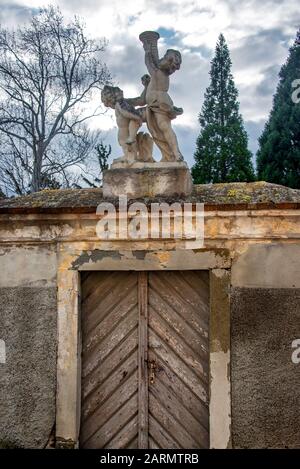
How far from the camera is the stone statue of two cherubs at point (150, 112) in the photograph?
16.9 ft

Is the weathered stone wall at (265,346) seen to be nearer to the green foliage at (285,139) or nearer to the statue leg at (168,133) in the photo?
the statue leg at (168,133)

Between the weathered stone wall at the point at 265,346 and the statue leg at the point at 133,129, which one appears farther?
the statue leg at the point at 133,129

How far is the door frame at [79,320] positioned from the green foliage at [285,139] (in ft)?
37.2

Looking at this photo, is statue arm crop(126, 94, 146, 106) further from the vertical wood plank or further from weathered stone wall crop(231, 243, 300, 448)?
weathered stone wall crop(231, 243, 300, 448)

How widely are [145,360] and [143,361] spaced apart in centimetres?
2

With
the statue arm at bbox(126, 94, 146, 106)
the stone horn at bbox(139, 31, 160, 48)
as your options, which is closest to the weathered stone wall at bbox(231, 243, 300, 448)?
the statue arm at bbox(126, 94, 146, 106)

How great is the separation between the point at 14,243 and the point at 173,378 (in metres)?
2.21

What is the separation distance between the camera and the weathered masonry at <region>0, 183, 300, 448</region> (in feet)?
15.0

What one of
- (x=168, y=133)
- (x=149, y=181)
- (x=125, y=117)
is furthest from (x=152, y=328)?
(x=125, y=117)

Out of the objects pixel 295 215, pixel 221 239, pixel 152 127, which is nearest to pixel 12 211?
pixel 152 127

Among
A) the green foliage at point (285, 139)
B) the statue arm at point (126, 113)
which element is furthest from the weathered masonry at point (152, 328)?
the green foliage at point (285, 139)

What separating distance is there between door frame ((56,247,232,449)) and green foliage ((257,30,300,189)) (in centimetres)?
1133

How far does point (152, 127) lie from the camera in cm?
524
